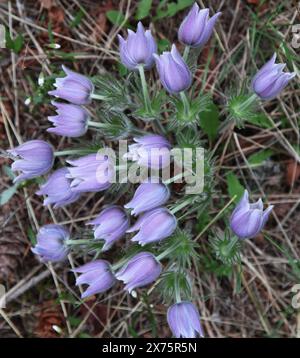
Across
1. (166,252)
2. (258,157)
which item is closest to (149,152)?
(166,252)

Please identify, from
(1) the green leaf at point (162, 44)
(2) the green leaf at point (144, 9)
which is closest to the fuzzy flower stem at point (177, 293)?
(1) the green leaf at point (162, 44)

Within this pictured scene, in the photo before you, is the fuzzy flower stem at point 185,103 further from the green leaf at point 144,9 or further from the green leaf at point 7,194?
the green leaf at point 7,194

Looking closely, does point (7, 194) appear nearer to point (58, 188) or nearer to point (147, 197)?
point (58, 188)

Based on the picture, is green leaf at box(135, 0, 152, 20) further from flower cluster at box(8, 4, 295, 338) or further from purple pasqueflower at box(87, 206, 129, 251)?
purple pasqueflower at box(87, 206, 129, 251)

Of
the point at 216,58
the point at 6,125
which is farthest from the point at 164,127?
the point at 6,125

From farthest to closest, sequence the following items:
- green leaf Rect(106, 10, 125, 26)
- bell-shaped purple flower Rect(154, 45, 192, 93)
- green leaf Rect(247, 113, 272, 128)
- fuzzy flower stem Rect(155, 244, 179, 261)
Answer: green leaf Rect(106, 10, 125, 26)
green leaf Rect(247, 113, 272, 128)
fuzzy flower stem Rect(155, 244, 179, 261)
bell-shaped purple flower Rect(154, 45, 192, 93)

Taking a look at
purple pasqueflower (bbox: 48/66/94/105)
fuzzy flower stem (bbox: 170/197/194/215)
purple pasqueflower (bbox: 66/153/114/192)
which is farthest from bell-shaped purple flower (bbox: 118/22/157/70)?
fuzzy flower stem (bbox: 170/197/194/215)
